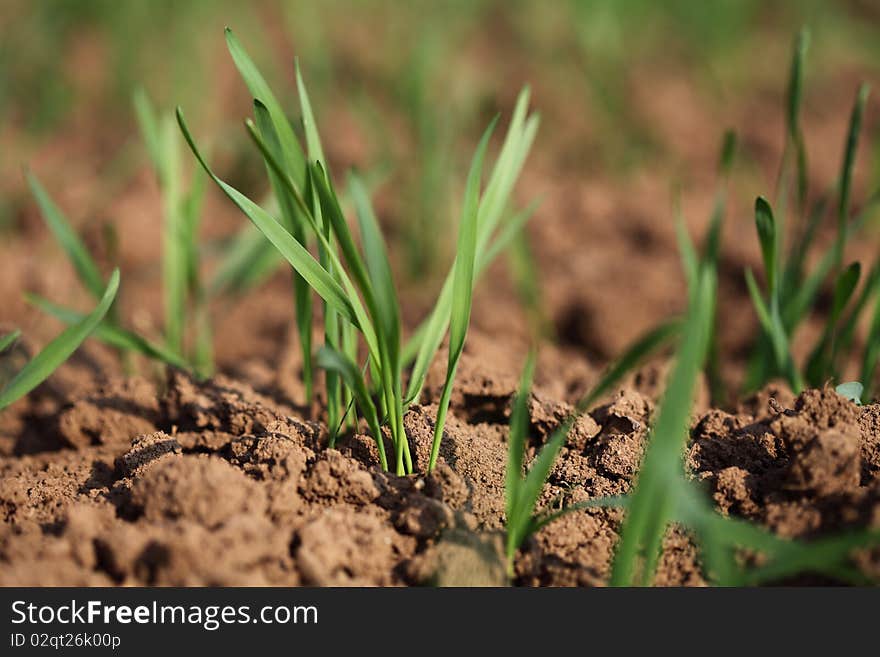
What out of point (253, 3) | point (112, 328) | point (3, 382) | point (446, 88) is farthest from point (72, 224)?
point (253, 3)

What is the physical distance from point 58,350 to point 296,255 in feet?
1.14

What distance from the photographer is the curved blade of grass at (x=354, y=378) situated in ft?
3.02

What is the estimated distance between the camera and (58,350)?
113 cm

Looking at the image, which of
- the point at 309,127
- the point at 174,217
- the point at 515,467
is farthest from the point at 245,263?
the point at 515,467

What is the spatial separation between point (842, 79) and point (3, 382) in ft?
10.0

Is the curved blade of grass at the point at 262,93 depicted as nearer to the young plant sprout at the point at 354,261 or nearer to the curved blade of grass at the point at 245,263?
the young plant sprout at the point at 354,261

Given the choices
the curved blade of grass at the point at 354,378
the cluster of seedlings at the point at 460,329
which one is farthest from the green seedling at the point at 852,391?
the curved blade of grass at the point at 354,378

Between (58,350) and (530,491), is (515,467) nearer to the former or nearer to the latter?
(530,491)

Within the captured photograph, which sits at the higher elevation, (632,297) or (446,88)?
(446,88)

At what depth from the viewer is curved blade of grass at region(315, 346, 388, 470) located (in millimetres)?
920

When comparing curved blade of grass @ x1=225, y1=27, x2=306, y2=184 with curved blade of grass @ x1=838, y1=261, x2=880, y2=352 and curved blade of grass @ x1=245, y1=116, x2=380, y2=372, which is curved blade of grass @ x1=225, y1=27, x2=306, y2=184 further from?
curved blade of grass @ x1=838, y1=261, x2=880, y2=352

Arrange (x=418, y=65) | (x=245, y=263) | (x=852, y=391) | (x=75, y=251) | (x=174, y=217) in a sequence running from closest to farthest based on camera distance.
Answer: (x=852, y=391) < (x=75, y=251) < (x=174, y=217) < (x=245, y=263) < (x=418, y=65)

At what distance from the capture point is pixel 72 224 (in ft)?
7.42

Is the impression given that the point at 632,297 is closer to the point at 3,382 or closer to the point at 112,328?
the point at 112,328
